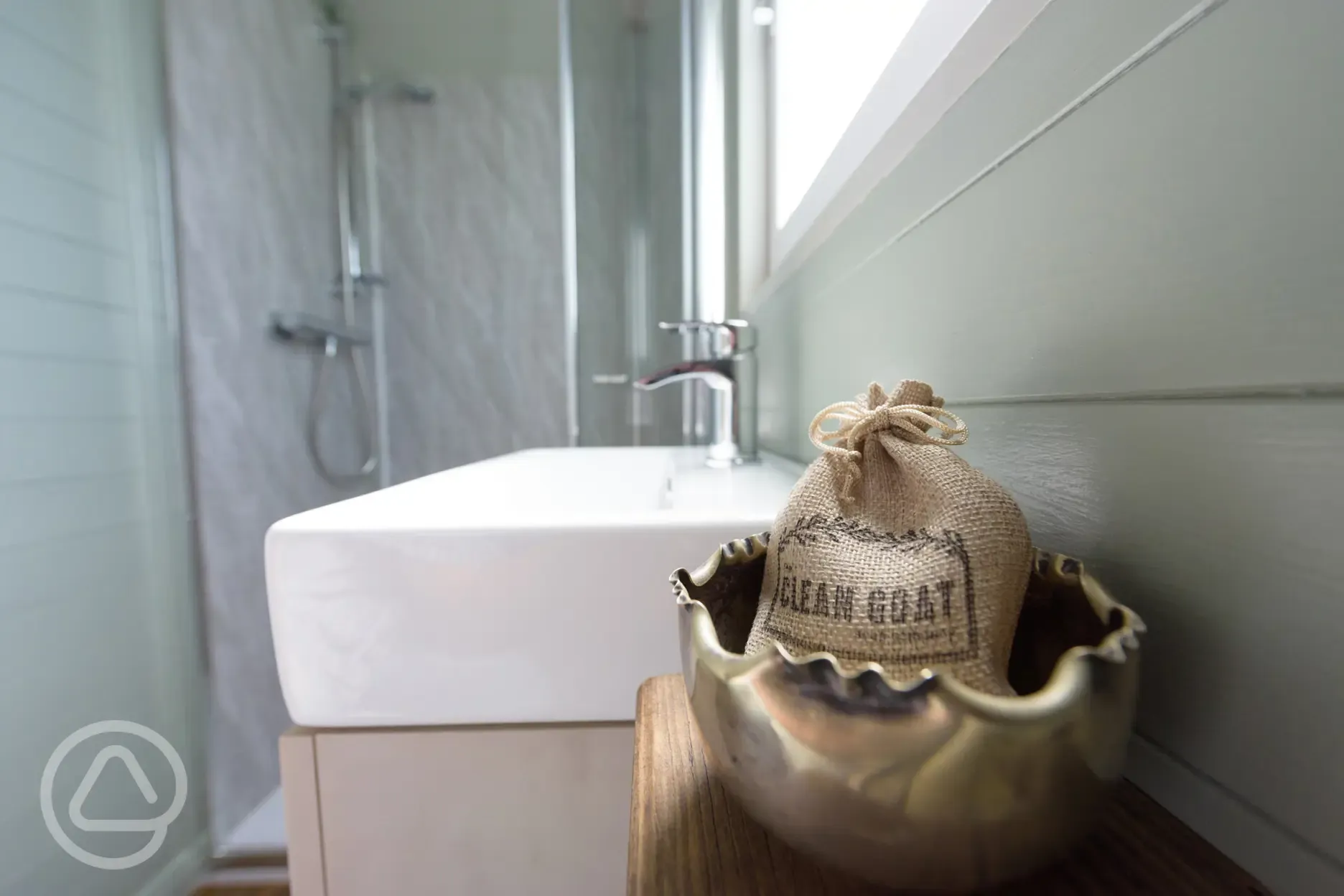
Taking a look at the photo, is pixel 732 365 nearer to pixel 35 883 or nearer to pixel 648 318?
pixel 648 318

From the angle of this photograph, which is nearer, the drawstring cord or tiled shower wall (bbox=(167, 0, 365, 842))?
the drawstring cord

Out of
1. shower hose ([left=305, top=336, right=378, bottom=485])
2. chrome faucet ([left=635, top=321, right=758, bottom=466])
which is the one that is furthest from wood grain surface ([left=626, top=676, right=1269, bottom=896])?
shower hose ([left=305, top=336, right=378, bottom=485])

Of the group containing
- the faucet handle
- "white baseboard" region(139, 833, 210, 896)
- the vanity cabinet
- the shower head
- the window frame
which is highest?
the shower head

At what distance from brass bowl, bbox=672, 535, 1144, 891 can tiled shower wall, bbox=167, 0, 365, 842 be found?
123 centimetres

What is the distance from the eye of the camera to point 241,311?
117 centimetres

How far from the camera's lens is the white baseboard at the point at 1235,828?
16 cm

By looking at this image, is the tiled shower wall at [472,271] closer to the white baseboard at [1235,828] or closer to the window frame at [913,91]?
the window frame at [913,91]

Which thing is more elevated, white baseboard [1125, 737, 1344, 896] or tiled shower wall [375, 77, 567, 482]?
tiled shower wall [375, 77, 567, 482]

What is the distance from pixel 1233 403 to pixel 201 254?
1.34m

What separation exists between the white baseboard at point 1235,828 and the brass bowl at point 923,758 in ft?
0.21

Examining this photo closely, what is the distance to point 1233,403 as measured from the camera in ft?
0.57

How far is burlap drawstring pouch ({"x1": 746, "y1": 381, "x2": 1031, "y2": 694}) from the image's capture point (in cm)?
16

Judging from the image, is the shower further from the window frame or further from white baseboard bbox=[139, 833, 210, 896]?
the window frame

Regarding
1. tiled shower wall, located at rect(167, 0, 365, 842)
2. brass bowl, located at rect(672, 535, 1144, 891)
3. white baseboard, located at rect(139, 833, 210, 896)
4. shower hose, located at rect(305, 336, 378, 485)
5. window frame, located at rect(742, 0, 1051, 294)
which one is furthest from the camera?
shower hose, located at rect(305, 336, 378, 485)
